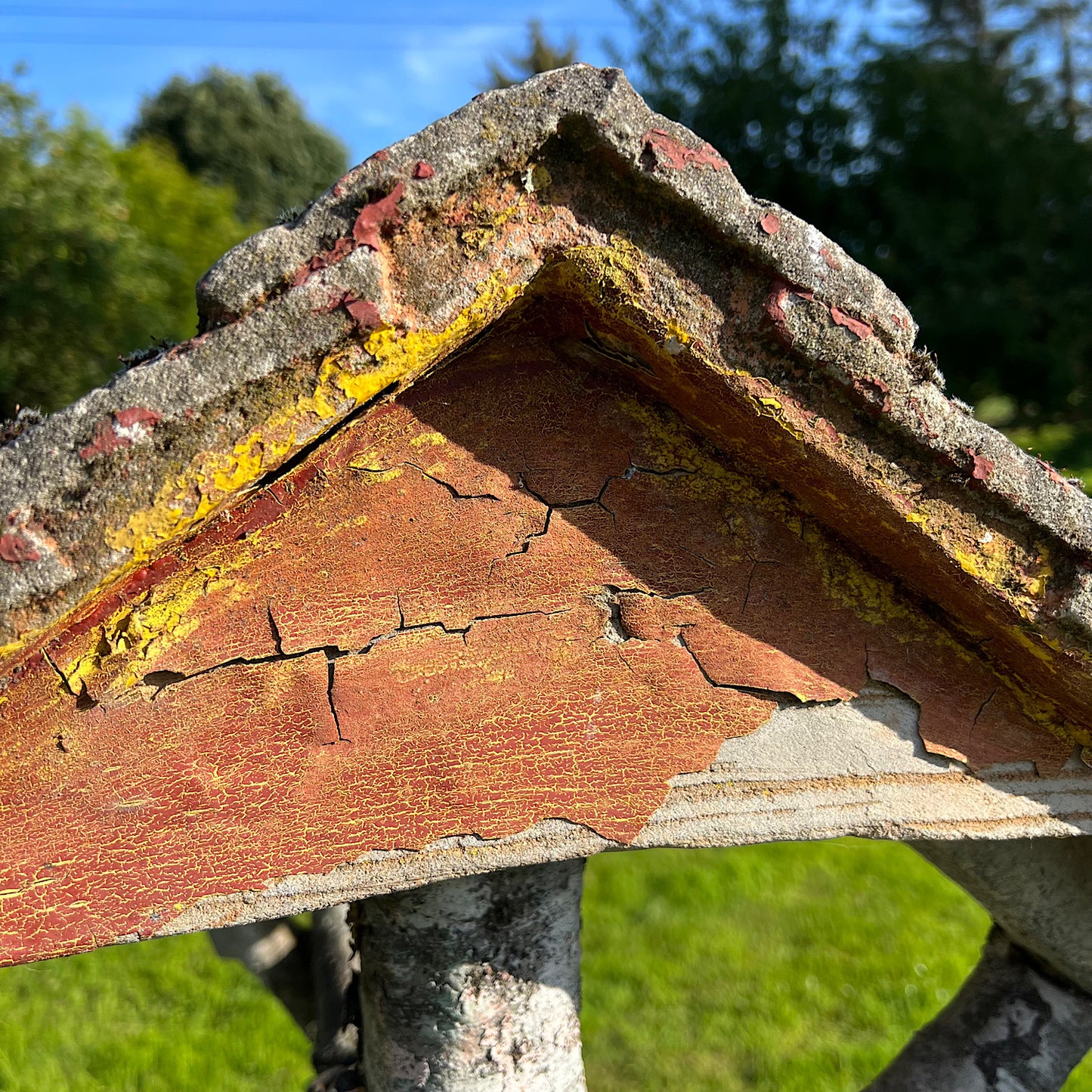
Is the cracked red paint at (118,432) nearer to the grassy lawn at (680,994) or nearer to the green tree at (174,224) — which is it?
the grassy lawn at (680,994)

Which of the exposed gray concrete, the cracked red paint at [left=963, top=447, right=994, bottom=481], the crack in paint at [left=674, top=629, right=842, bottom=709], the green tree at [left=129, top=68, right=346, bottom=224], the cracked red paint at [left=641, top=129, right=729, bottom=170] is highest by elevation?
the green tree at [left=129, top=68, right=346, bottom=224]

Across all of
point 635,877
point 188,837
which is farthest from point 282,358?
point 635,877

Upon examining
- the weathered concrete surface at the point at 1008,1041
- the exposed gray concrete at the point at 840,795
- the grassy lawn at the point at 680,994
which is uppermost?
the exposed gray concrete at the point at 840,795

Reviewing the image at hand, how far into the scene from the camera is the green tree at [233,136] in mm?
23422

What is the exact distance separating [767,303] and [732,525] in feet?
1.43

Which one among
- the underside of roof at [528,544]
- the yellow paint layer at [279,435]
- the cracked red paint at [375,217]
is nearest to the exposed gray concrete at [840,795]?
the underside of roof at [528,544]

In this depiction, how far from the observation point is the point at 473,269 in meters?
1.17

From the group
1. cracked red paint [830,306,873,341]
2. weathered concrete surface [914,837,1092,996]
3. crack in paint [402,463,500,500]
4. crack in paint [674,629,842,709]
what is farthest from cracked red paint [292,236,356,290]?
weathered concrete surface [914,837,1092,996]

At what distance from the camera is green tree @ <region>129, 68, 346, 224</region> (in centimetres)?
2342

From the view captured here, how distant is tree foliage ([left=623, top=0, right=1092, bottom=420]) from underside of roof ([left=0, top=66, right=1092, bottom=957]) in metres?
12.7

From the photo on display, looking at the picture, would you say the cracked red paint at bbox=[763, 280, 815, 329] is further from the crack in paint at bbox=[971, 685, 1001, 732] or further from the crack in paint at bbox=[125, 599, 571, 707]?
the crack in paint at bbox=[971, 685, 1001, 732]

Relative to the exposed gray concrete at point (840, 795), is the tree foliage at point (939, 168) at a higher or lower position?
higher

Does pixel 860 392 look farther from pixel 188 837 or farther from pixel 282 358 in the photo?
pixel 188 837

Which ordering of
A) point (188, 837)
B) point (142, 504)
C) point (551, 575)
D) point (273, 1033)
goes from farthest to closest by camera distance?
point (273, 1033)
point (551, 575)
point (188, 837)
point (142, 504)
